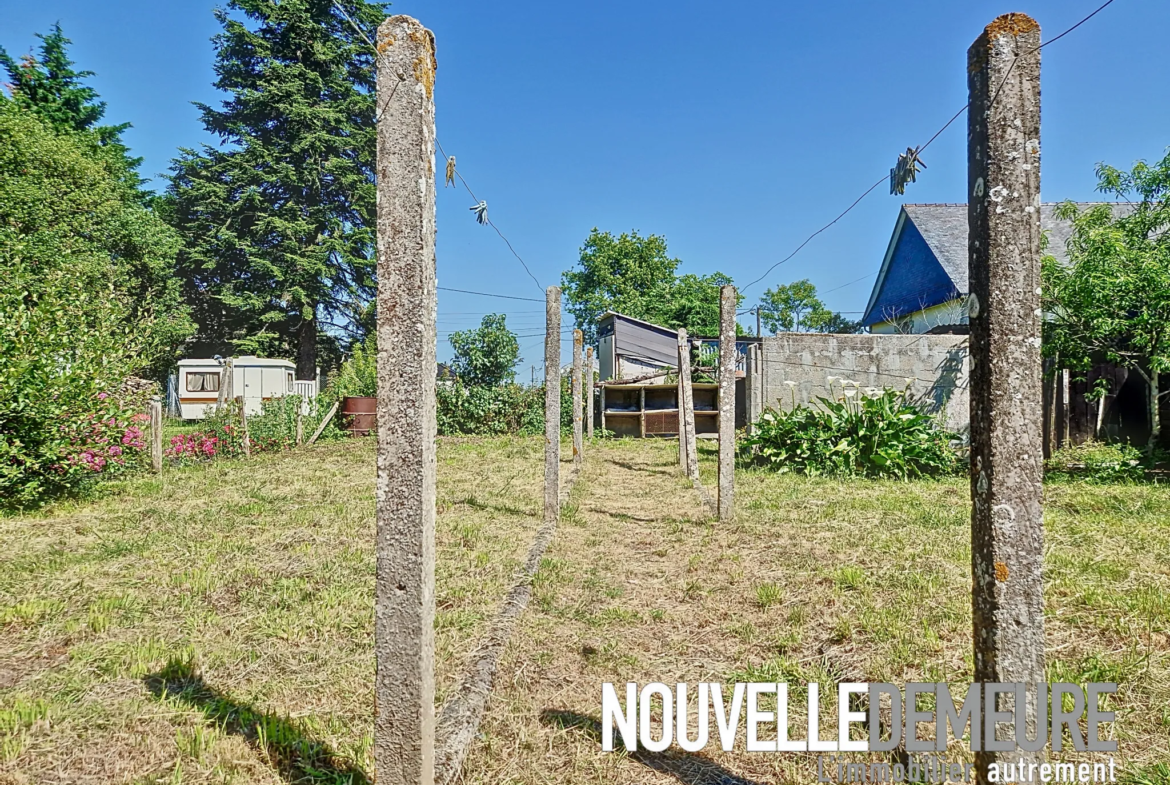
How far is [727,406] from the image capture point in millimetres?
7008

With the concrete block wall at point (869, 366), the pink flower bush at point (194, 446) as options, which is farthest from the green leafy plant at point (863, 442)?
the pink flower bush at point (194, 446)

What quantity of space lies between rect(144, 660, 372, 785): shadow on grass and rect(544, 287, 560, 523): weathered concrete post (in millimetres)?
4153

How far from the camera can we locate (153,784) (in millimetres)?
2332

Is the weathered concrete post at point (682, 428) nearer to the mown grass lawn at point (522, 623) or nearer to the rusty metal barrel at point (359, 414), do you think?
the mown grass lawn at point (522, 623)

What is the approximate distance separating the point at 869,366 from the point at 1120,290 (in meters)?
3.75

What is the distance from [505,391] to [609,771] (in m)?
17.3

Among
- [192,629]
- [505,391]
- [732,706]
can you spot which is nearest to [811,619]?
[732,706]

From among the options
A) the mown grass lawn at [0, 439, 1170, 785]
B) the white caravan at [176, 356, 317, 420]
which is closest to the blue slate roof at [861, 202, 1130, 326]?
the mown grass lawn at [0, 439, 1170, 785]

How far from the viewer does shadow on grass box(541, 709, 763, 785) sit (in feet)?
8.10

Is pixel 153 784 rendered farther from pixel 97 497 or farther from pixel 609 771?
pixel 97 497

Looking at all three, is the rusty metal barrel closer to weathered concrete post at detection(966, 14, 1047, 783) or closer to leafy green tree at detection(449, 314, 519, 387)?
leafy green tree at detection(449, 314, 519, 387)

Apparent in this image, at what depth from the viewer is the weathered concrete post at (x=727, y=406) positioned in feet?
22.0

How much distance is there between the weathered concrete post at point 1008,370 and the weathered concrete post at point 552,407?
540cm

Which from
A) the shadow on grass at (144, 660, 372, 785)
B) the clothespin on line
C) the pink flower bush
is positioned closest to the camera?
the shadow on grass at (144, 660, 372, 785)
